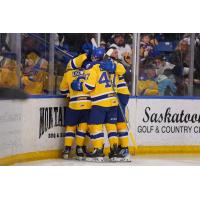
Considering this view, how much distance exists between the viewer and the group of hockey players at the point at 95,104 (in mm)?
6934

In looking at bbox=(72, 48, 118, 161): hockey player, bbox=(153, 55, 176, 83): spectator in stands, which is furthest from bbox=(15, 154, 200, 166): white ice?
bbox=(153, 55, 176, 83): spectator in stands

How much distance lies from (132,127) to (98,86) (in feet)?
3.40

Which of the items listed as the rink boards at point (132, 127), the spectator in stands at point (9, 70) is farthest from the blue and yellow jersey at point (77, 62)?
the spectator in stands at point (9, 70)

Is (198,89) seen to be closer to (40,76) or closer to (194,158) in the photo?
(194,158)

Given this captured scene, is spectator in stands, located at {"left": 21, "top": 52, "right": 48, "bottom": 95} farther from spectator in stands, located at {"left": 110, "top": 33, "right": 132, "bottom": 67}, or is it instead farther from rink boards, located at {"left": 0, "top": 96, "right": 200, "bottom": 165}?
spectator in stands, located at {"left": 110, "top": 33, "right": 132, "bottom": 67}

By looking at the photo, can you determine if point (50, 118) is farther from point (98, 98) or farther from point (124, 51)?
point (124, 51)

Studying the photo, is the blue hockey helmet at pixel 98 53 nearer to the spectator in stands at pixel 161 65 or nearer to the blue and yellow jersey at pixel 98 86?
the blue and yellow jersey at pixel 98 86

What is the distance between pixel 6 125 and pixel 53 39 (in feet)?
4.01

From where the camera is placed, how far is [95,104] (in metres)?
6.95

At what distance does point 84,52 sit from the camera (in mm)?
7242

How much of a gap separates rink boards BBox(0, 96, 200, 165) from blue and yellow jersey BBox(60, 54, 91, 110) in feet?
0.72

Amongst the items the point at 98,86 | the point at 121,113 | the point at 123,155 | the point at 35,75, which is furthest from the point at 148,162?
the point at 35,75

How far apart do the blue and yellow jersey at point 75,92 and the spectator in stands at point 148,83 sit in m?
0.97
